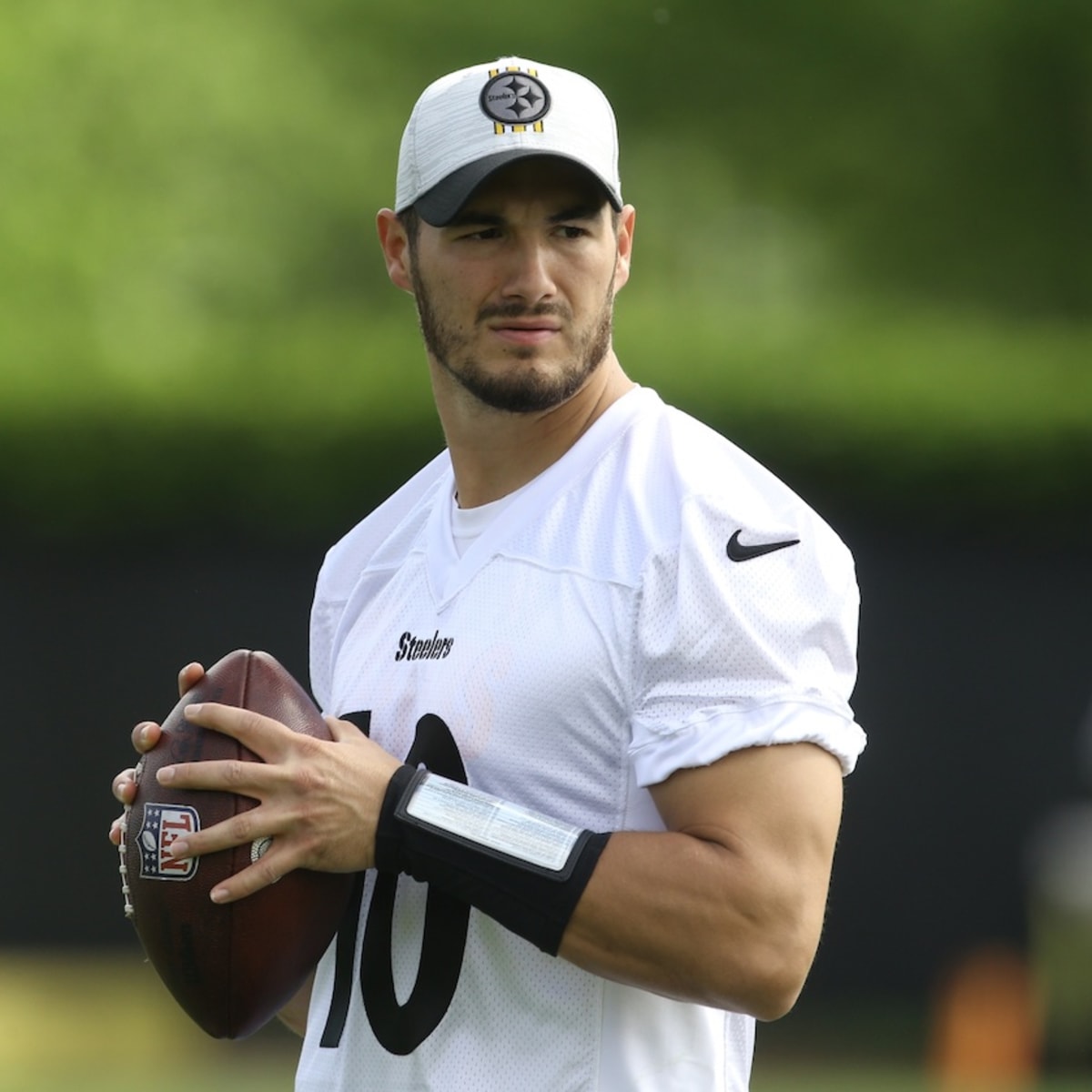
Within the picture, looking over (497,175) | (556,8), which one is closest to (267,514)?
(556,8)

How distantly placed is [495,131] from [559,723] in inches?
27.6

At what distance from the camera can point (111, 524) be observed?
740cm

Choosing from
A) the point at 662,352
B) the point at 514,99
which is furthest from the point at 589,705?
the point at 662,352

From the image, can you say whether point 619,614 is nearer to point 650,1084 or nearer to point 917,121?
point 650,1084

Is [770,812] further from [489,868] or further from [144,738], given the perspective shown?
[144,738]

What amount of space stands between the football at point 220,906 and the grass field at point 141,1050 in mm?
3710

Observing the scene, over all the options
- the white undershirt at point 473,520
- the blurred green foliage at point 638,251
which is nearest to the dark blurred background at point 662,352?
the blurred green foliage at point 638,251

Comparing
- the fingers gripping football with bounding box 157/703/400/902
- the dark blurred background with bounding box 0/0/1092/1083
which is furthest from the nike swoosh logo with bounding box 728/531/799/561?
the dark blurred background with bounding box 0/0/1092/1083

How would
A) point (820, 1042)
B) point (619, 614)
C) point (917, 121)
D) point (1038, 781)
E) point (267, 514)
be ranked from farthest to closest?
point (917, 121), point (267, 514), point (1038, 781), point (820, 1042), point (619, 614)

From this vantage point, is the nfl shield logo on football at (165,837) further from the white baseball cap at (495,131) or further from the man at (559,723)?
the white baseball cap at (495,131)

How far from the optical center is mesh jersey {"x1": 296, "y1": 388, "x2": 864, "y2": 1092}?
1950 mm

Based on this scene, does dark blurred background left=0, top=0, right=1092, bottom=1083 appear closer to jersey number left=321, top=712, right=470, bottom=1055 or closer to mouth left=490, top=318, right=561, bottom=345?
jersey number left=321, top=712, right=470, bottom=1055

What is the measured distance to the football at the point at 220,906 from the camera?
2.03m

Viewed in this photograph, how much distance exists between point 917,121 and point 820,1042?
5.53 meters
